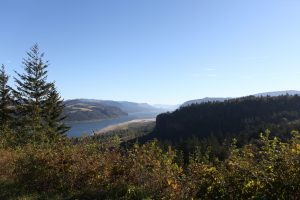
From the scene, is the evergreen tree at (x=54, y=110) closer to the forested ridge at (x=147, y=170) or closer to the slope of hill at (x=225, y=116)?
the forested ridge at (x=147, y=170)

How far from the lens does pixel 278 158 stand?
239 inches

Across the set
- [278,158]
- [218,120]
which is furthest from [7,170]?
[218,120]

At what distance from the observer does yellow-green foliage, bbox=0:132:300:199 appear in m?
5.98

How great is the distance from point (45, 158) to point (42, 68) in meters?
32.0

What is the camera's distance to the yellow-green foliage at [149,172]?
5984 millimetres

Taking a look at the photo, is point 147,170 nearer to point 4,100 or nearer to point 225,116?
point 4,100

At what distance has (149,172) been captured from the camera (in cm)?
959

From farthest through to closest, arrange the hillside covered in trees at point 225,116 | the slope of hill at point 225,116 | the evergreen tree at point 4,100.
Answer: the slope of hill at point 225,116
the hillside covered in trees at point 225,116
the evergreen tree at point 4,100

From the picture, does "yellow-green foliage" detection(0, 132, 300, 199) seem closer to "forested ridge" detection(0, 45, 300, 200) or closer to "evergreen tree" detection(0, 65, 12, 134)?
"forested ridge" detection(0, 45, 300, 200)

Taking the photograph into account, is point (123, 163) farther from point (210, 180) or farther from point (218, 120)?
point (218, 120)

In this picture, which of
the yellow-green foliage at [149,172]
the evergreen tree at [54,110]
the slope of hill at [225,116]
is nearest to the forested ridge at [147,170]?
the yellow-green foliage at [149,172]

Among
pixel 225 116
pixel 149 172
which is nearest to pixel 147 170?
pixel 149 172

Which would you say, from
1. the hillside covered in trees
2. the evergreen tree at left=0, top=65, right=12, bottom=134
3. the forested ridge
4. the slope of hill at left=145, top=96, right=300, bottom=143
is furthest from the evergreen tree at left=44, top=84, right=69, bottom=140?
the slope of hill at left=145, top=96, right=300, bottom=143

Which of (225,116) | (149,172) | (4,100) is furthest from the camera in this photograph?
(225,116)
